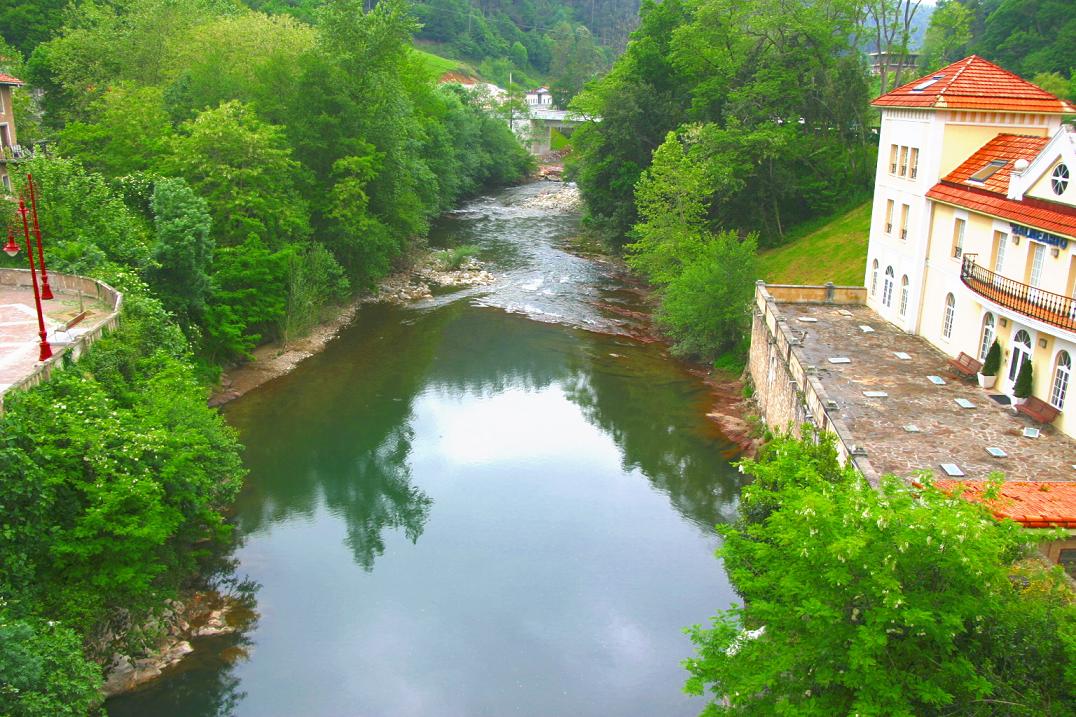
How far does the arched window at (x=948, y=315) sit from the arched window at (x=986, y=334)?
6.08 ft

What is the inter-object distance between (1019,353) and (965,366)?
216cm

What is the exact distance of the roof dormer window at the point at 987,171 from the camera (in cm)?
2477

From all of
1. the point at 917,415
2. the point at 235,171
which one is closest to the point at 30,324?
the point at 235,171

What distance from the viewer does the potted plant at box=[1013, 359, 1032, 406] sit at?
21.2 metres

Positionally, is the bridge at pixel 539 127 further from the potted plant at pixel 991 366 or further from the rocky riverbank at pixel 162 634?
the rocky riverbank at pixel 162 634

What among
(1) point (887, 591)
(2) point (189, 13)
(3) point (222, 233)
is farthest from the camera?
(2) point (189, 13)

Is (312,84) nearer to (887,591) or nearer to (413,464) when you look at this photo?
(413,464)

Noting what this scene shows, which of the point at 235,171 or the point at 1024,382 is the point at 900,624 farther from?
the point at 235,171

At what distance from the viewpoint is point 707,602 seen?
20.2 meters

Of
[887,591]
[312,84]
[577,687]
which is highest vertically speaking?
[312,84]

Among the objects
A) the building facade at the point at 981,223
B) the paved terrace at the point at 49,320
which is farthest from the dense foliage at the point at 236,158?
the building facade at the point at 981,223

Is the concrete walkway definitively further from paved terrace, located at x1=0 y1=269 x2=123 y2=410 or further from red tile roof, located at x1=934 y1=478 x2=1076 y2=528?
red tile roof, located at x1=934 y1=478 x2=1076 y2=528

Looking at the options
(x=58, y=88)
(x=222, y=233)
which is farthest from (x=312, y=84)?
(x=58, y=88)

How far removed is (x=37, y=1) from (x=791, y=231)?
5183 cm
